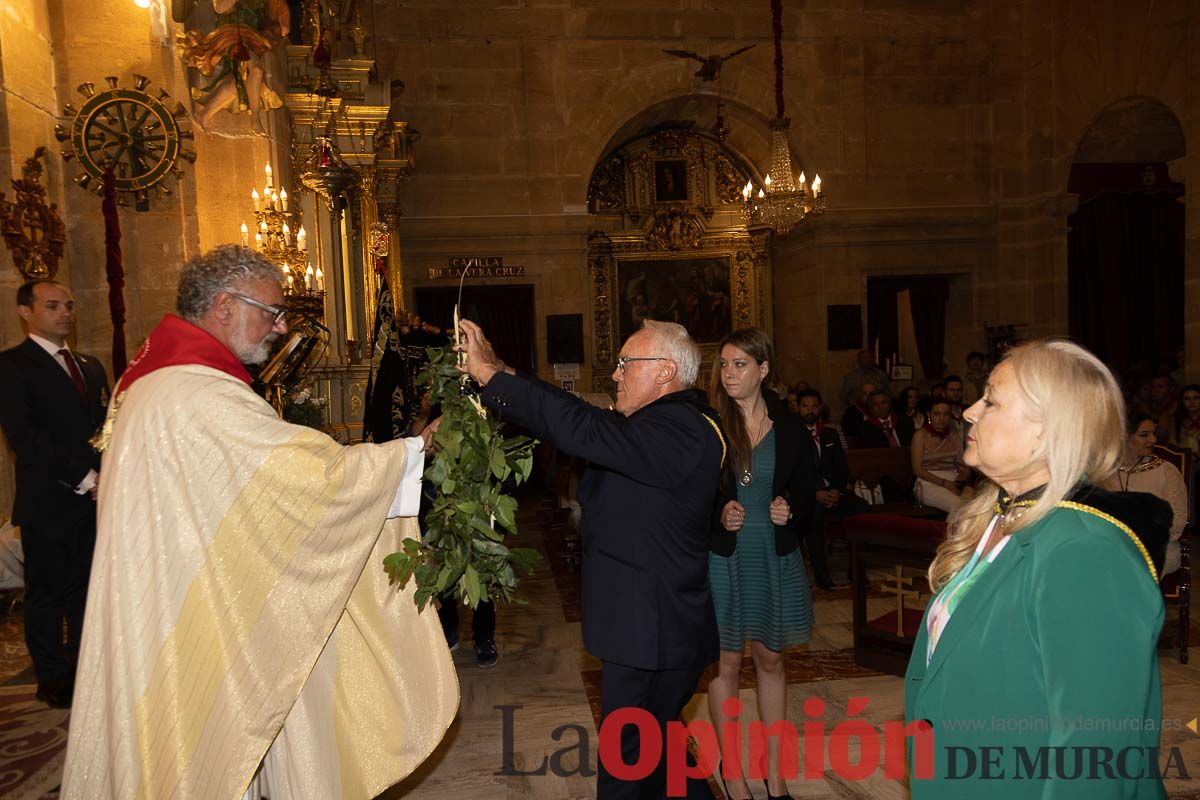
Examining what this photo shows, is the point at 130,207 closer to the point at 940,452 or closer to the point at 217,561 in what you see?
the point at 217,561

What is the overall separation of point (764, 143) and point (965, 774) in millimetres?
14448

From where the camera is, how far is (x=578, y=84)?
13453 mm

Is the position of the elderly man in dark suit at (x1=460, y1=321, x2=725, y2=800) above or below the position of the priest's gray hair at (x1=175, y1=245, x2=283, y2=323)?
below

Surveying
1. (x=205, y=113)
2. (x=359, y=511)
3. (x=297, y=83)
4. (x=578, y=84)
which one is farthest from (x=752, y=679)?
(x=578, y=84)

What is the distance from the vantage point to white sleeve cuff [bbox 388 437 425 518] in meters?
2.59

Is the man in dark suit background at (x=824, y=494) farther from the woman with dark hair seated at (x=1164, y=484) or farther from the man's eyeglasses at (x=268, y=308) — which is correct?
the man's eyeglasses at (x=268, y=308)

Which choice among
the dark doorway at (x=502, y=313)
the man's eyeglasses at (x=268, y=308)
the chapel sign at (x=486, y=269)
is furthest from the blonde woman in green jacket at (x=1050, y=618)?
the dark doorway at (x=502, y=313)

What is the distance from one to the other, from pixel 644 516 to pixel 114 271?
5.21 m

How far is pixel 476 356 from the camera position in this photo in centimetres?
238

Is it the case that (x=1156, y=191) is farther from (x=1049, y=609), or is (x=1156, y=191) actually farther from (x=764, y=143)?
(x=1049, y=609)

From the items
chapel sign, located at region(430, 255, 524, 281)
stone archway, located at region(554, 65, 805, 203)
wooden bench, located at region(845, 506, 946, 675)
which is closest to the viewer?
wooden bench, located at region(845, 506, 946, 675)

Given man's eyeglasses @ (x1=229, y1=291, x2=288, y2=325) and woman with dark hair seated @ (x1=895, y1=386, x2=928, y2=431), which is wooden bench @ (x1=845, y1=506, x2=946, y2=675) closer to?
man's eyeglasses @ (x1=229, y1=291, x2=288, y2=325)

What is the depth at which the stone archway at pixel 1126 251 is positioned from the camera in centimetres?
1313

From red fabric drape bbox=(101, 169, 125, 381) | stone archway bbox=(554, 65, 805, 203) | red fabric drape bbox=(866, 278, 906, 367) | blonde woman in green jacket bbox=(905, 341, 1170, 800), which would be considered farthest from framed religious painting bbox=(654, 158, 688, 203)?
blonde woman in green jacket bbox=(905, 341, 1170, 800)
